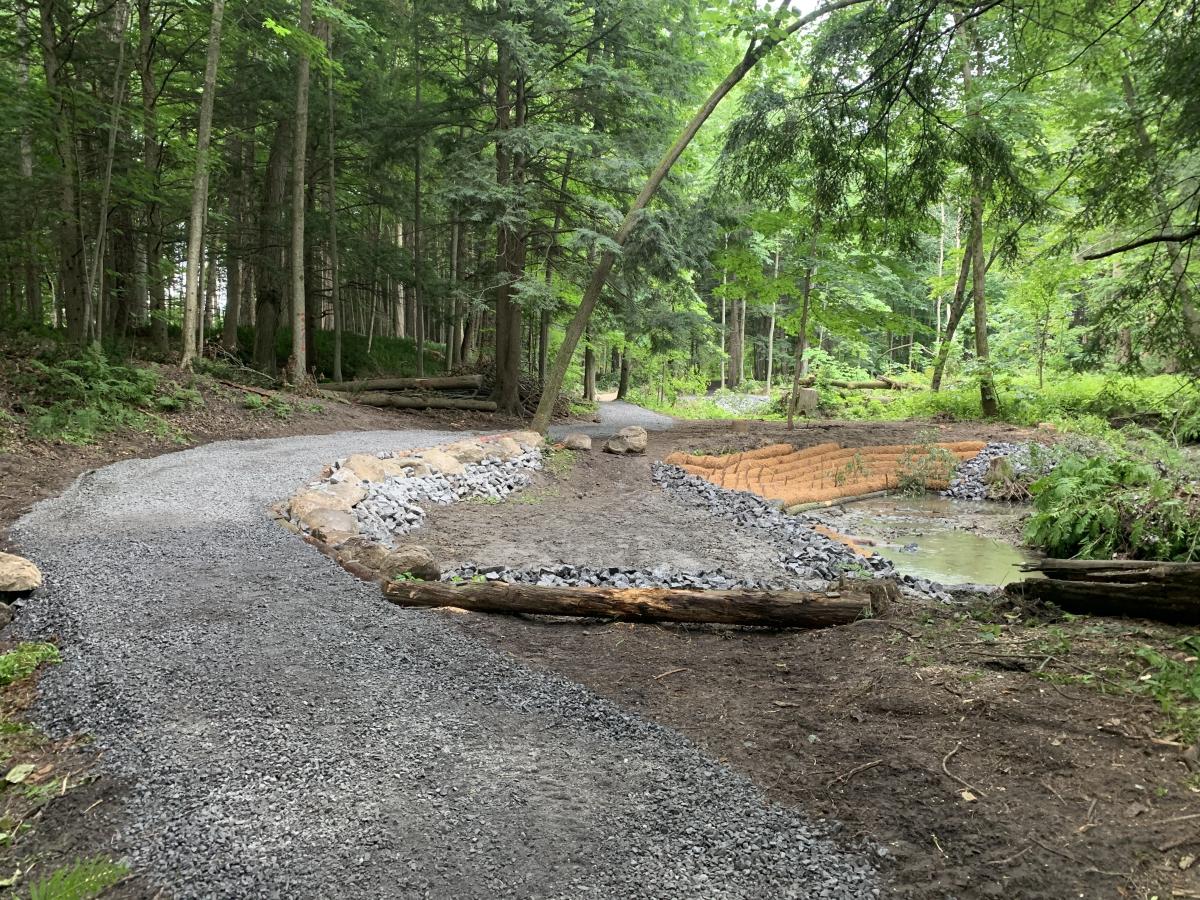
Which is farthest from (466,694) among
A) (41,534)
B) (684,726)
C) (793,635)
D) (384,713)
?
(41,534)

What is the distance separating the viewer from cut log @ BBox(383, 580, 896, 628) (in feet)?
12.3

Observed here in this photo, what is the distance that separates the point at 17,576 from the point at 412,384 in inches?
490

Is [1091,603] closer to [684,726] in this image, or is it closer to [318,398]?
[684,726]

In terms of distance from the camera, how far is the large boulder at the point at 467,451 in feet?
28.7

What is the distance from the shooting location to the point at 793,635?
3689mm

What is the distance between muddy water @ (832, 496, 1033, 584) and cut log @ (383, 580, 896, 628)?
2.64 metres

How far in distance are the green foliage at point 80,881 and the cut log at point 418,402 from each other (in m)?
13.3

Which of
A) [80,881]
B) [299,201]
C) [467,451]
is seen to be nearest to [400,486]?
[467,451]

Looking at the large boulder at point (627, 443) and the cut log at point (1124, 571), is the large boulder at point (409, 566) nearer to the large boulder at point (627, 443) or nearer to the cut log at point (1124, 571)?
the cut log at point (1124, 571)

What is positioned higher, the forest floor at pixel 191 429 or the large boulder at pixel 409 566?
the forest floor at pixel 191 429

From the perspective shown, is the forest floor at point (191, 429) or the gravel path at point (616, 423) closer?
the forest floor at point (191, 429)

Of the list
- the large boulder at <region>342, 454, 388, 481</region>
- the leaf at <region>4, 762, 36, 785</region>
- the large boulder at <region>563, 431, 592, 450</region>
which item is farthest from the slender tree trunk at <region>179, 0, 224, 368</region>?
the leaf at <region>4, 762, 36, 785</region>

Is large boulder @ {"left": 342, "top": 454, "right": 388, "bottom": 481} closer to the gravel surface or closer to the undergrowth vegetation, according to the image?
the undergrowth vegetation

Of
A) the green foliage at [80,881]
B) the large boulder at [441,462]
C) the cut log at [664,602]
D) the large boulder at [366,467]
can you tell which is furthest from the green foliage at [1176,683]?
the large boulder at [441,462]
